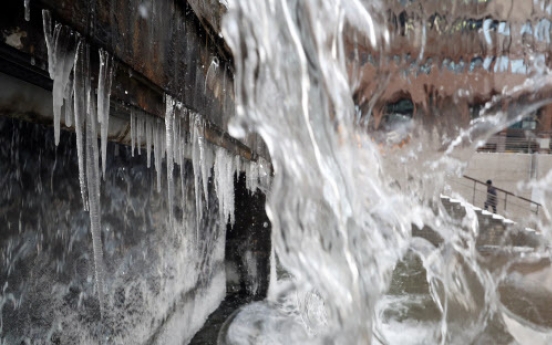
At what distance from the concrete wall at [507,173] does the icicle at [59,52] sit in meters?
17.6

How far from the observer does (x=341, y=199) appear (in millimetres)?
3908

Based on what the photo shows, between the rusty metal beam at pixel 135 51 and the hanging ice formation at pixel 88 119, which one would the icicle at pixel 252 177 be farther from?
the hanging ice formation at pixel 88 119

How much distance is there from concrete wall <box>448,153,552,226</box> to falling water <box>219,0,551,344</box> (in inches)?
185

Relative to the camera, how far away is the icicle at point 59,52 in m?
1.36

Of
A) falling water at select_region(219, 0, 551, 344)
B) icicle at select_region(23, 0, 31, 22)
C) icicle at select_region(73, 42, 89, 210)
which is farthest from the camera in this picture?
falling water at select_region(219, 0, 551, 344)

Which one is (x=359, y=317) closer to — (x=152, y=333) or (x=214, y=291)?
(x=152, y=333)

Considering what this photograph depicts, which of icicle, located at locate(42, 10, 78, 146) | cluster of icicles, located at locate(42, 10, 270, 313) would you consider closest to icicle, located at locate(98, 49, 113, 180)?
cluster of icicles, located at locate(42, 10, 270, 313)

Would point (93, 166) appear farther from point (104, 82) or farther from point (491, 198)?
point (491, 198)

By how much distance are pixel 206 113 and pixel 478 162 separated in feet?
57.1

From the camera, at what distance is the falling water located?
3398 mm

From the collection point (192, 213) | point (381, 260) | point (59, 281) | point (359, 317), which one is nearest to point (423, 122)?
point (381, 260)

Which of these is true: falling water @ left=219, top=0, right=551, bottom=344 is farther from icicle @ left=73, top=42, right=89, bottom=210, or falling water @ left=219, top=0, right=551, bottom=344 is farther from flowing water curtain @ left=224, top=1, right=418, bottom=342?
icicle @ left=73, top=42, right=89, bottom=210

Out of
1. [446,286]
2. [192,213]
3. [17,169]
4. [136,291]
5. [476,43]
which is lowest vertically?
[446,286]

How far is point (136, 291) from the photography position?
15.0 ft
